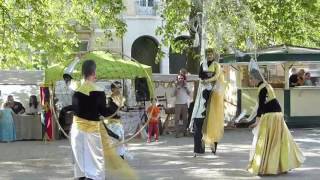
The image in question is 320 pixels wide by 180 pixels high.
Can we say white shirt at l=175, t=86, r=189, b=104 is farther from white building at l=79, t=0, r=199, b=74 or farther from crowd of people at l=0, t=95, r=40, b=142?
white building at l=79, t=0, r=199, b=74

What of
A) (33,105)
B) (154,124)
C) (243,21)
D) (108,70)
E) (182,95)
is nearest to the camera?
(154,124)

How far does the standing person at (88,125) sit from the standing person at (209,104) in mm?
4422

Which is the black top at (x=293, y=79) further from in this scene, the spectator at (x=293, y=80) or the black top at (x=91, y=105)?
the black top at (x=91, y=105)

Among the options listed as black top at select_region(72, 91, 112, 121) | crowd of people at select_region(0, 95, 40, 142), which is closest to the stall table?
crowd of people at select_region(0, 95, 40, 142)

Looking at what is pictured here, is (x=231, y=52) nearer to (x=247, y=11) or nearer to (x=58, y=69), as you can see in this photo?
(x=247, y=11)

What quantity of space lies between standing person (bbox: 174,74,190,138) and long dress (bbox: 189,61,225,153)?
212 inches

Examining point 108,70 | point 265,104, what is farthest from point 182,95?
point 265,104

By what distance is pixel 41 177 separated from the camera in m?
10.8

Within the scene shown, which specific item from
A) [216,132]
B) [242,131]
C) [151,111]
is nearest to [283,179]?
[216,132]

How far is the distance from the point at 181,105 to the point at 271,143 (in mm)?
8190

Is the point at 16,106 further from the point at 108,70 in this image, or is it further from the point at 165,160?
the point at 165,160

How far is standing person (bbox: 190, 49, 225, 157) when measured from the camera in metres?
12.8

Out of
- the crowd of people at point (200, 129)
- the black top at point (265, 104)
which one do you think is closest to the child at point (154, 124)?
the crowd of people at point (200, 129)

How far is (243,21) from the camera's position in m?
22.6
